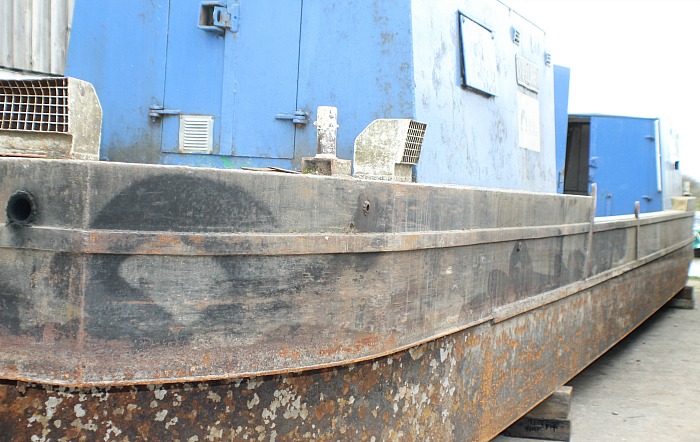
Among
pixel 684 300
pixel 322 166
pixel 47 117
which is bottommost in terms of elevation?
pixel 684 300

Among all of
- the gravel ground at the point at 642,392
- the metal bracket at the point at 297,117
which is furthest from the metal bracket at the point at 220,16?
the gravel ground at the point at 642,392

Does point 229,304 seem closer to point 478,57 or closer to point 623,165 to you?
point 478,57

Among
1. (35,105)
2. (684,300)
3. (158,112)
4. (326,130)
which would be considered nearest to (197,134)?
(158,112)

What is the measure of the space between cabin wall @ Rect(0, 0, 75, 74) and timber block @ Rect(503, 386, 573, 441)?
179 inches

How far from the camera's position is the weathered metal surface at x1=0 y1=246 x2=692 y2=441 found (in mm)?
2539

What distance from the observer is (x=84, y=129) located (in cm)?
283

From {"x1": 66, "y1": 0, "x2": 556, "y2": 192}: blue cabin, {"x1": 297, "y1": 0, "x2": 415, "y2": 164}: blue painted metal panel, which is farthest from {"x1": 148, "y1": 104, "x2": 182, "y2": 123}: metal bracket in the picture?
{"x1": 297, "y1": 0, "x2": 415, "y2": 164}: blue painted metal panel

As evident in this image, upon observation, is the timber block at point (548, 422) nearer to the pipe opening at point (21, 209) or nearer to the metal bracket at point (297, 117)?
the metal bracket at point (297, 117)

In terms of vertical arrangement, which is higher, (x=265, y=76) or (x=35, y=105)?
(x=265, y=76)

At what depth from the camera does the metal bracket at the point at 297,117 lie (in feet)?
13.0

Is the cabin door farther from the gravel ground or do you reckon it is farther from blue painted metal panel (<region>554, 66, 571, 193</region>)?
blue painted metal panel (<region>554, 66, 571, 193</region>)

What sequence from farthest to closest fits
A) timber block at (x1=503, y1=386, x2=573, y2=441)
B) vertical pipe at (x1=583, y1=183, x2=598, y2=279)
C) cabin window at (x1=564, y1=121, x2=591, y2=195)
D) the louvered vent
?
cabin window at (x1=564, y1=121, x2=591, y2=195), vertical pipe at (x1=583, y1=183, x2=598, y2=279), timber block at (x1=503, y1=386, x2=573, y2=441), the louvered vent

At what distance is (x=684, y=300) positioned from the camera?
11305 mm

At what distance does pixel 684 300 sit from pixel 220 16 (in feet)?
30.3
